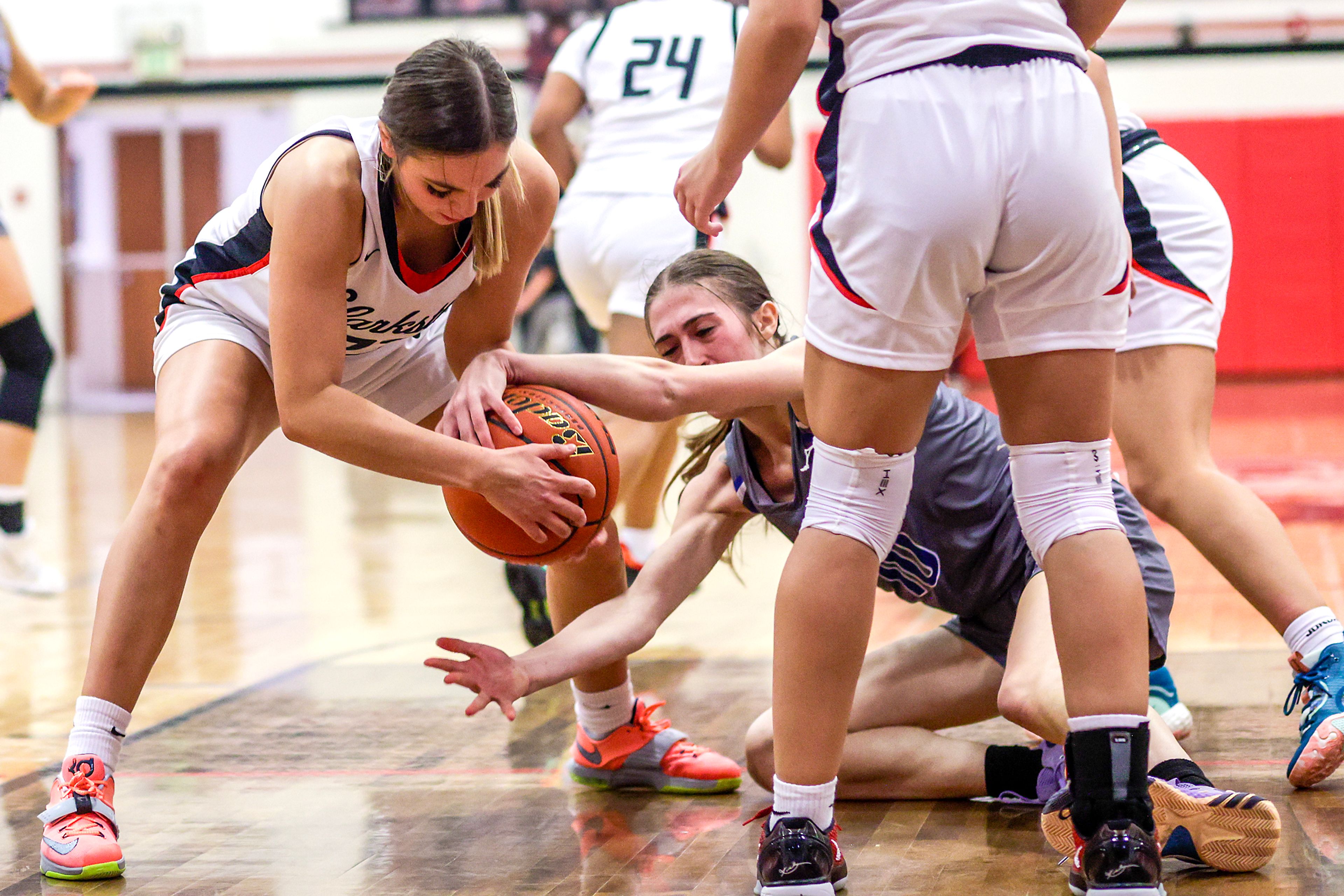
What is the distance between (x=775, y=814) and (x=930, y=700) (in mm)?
662

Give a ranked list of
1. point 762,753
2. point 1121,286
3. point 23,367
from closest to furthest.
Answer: point 1121,286 → point 762,753 → point 23,367

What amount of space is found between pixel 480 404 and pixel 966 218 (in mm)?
852

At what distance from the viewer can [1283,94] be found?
13.5 m

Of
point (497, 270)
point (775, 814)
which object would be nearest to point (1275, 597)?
Result: point (775, 814)

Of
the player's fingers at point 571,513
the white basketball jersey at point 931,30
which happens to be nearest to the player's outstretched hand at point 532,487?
the player's fingers at point 571,513

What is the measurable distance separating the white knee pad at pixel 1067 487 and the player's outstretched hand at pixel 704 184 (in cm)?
52

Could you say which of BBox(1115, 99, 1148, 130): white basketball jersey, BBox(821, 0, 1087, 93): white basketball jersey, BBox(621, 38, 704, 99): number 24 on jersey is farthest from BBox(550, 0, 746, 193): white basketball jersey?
BBox(821, 0, 1087, 93): white basketball jersey

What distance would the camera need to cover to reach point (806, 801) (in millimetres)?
1922

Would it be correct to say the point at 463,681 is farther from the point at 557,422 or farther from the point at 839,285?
the point at 839,285

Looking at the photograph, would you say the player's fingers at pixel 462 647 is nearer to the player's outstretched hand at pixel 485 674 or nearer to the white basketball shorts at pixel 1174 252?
the player's outstretched hand at pixel 485 674

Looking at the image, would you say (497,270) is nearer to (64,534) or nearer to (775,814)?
(775,814)

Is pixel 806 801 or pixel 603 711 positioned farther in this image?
pixel 603 711

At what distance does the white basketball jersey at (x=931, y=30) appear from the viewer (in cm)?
174

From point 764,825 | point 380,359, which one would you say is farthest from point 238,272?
point 764,825
